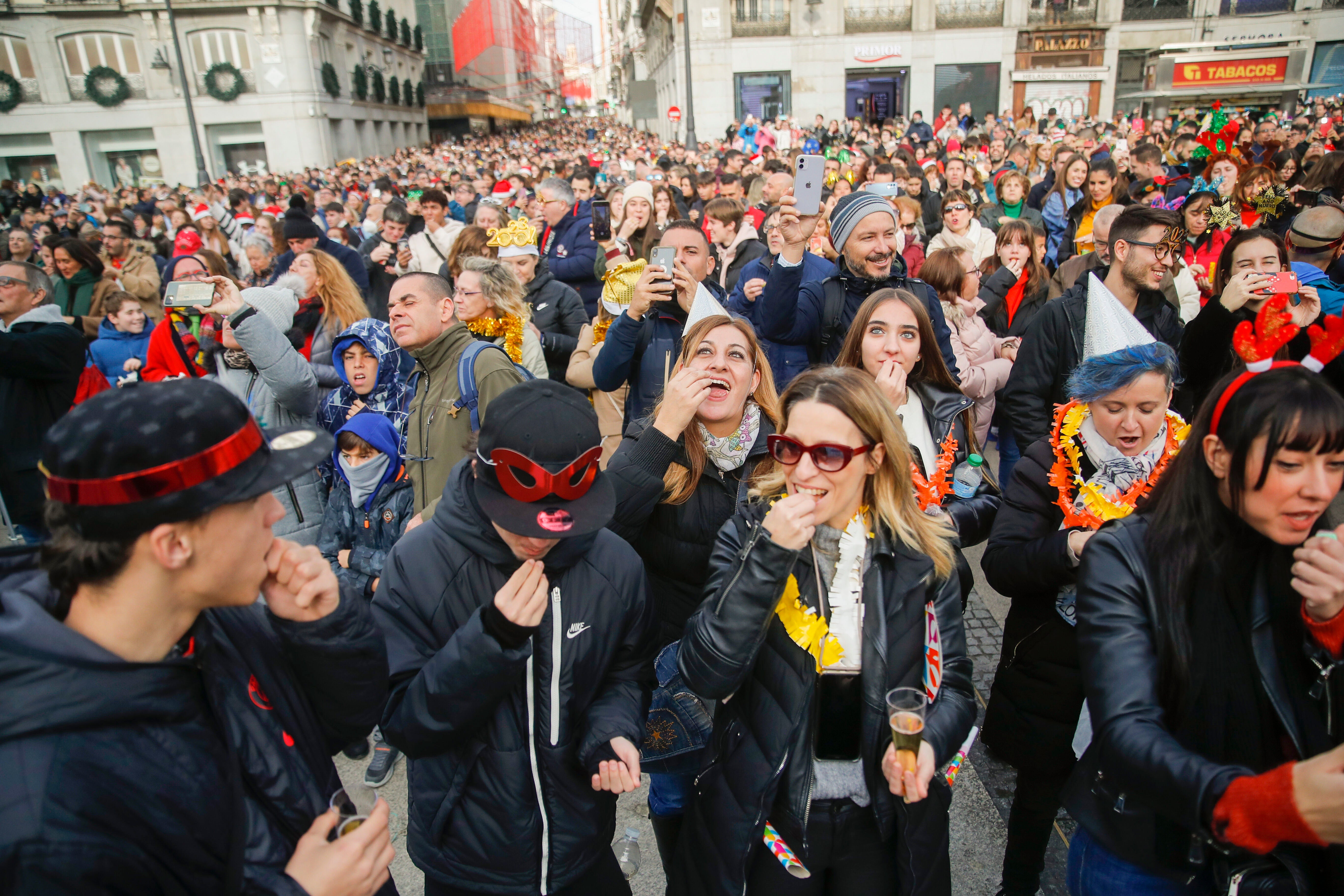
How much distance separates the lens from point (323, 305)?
16.8ft

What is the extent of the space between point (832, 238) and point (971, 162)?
863 cm

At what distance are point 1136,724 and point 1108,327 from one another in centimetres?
162

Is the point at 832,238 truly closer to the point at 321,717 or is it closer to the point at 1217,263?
the point at 1217,263

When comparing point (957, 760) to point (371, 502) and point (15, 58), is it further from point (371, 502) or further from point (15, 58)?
point (15, 58)

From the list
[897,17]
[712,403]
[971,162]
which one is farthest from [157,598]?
[897,17]

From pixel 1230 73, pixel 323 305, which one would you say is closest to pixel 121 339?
pixel 323 305

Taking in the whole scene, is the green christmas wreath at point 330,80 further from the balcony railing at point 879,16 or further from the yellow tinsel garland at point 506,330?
the yellow tinsel garland at point 506,330

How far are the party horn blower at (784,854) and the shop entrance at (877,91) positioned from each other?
38045 millimetres

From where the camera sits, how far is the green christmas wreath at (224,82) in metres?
36.8

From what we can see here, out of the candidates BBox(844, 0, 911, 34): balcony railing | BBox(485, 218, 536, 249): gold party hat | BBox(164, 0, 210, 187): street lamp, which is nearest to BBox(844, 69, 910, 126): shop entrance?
BBox(844, 0, 911, 34): balcony railing

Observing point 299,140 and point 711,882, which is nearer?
point 711,882

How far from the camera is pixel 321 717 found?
69.7 inches

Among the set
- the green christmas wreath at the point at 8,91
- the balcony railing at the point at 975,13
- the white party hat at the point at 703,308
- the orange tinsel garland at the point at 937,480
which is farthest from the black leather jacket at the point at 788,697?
the green christmas wreath at the point at 8,91

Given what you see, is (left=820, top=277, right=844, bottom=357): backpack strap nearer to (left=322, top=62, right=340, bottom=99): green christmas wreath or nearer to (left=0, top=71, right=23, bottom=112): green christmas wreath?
(left=322, top=62, right=340, bottom=99): green christmas wreath
